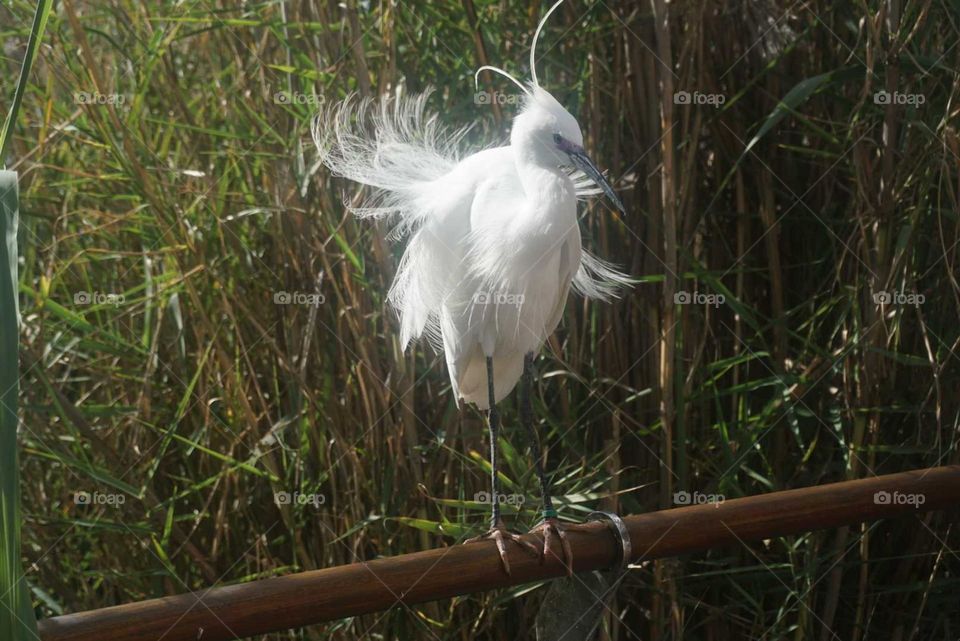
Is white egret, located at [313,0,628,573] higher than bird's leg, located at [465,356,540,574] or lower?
higher

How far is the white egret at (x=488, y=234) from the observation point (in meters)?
1.25

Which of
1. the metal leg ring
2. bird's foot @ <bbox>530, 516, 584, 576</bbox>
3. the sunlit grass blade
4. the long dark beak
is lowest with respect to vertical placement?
bird's foot @ <bbox>530, 516, 584, 576</bbox>

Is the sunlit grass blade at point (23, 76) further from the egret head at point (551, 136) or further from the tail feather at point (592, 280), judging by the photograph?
the tail feather at point (592, 280)

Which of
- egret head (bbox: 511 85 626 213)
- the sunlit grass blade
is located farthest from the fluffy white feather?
the sunlit grass blade

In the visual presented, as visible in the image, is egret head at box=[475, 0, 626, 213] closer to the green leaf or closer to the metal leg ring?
the metal leg ring

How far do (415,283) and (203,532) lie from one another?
2.12 feet

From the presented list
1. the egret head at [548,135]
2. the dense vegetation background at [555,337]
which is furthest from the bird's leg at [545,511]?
the egret head at [548,135]

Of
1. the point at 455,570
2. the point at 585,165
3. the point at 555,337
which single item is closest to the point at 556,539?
the point at 455,570

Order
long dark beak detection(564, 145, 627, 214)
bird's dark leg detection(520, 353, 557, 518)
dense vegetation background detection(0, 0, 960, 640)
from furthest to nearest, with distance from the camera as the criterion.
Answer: dense vegetation background detection(0, 0, 960, 640)
bird's dark leg detection(520, 353, 557, 518)
long dark beak detection(564, 145, 627, 214)

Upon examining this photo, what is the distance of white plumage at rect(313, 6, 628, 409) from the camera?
125cm

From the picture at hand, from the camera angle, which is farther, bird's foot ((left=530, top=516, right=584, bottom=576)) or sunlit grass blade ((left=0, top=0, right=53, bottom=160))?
bird's foot ((left=530, top=516, right=584, bottom=576))

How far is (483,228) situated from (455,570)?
0.51 meters

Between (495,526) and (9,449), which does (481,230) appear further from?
(9,449)

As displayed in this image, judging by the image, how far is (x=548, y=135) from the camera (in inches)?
48.4
